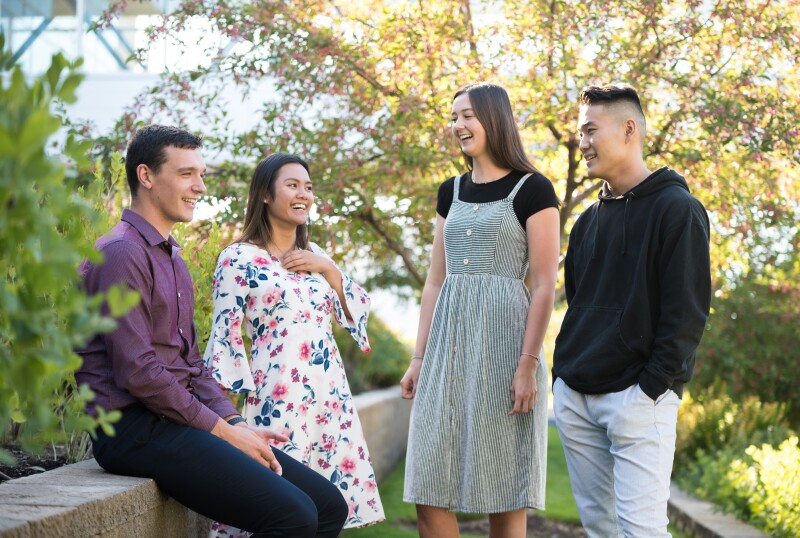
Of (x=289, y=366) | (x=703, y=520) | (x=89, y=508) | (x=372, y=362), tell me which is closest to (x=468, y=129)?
(x=289, y=366)

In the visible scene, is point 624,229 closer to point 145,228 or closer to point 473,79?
point 145,228

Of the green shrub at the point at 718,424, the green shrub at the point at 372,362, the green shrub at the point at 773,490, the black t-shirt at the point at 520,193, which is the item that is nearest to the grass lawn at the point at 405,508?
the green shrub at the point at 773,490

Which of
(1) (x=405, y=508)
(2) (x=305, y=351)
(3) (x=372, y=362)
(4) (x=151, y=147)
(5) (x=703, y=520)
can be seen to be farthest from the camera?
(3) (x=372, y=362)

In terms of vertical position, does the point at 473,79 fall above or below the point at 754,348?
above

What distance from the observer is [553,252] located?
3.50 m

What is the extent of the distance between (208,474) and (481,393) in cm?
110

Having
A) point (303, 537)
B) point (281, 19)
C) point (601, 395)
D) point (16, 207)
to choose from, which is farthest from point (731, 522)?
point (16, 207)

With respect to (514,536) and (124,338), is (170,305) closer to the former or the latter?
(124,338)

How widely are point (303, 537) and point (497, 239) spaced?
1.29 metres

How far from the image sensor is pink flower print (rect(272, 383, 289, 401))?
11.6 feet

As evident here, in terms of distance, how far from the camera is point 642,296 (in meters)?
3.05

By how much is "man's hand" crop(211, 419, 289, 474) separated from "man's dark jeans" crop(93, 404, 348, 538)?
88mm

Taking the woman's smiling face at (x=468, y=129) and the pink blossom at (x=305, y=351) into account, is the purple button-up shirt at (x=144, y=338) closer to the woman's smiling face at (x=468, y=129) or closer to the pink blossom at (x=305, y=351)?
the pink blossom at (x=305, y=351)

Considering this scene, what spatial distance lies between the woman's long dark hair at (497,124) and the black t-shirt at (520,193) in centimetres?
5
